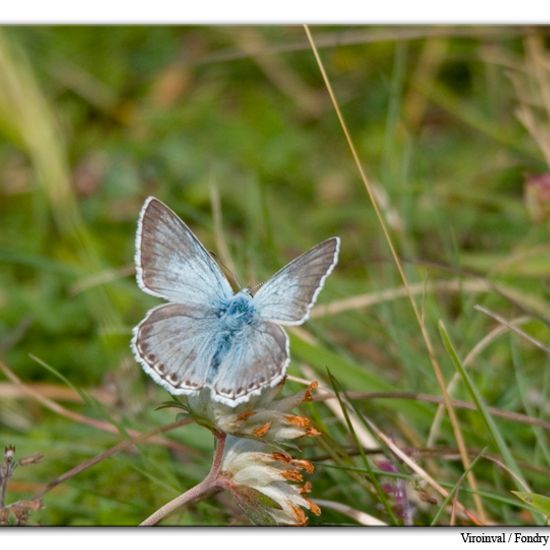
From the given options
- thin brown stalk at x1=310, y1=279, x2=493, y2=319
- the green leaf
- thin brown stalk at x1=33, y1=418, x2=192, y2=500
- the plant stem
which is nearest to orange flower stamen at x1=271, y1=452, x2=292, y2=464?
the plant stem

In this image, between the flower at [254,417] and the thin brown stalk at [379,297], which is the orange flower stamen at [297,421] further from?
the thin brown stalk at [379,297]

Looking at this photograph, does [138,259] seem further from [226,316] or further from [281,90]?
[281,90]

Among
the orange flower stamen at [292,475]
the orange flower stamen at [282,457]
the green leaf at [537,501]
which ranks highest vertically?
the orange flower stamen at [282,457]

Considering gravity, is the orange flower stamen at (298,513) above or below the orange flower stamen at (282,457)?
below

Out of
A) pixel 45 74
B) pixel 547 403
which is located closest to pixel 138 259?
pixel 547 403

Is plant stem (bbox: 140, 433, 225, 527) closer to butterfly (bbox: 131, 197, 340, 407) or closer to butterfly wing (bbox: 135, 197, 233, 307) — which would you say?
butterfly (bbox: 131, 197, 340, 407)

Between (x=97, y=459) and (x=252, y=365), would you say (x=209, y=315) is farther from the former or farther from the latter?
(x=97, y=459)

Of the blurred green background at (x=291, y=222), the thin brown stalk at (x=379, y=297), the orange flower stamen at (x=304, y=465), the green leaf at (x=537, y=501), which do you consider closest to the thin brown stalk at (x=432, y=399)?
the blurred green background at (x=291, y=222)

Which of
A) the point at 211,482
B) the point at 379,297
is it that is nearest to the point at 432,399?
the point at 379,297
